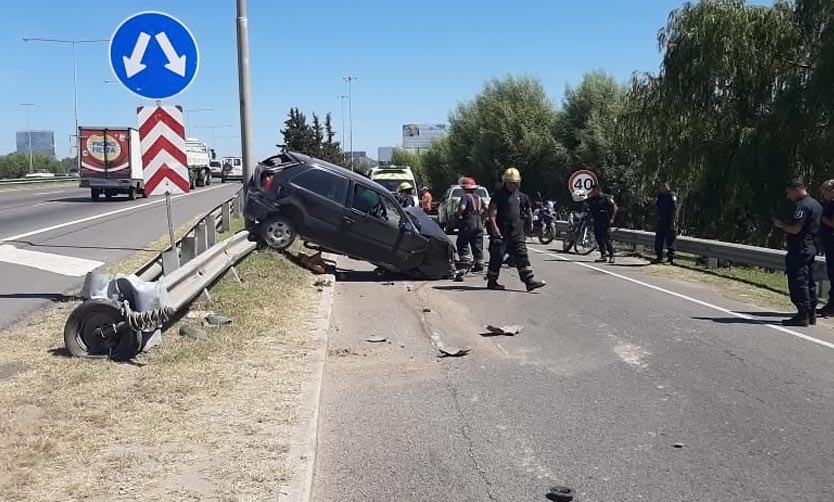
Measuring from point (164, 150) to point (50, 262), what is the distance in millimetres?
5422

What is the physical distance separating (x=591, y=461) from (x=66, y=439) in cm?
318

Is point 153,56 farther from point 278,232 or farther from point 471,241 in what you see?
point 471,241

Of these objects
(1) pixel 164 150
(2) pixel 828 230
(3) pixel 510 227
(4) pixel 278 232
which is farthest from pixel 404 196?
(1) pixel 164 150

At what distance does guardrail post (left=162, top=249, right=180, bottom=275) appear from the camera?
30.8ft

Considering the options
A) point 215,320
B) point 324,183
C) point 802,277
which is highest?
point 324,183

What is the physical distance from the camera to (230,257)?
11.6 metres

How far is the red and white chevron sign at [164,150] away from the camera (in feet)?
32.5

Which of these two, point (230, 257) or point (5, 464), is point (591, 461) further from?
point (230, 257)

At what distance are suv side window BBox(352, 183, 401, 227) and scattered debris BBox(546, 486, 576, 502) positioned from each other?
962 centimetres

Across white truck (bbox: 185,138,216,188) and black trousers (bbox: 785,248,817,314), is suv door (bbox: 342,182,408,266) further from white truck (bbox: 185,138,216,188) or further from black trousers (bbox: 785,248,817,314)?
white truck (bbox: 185,138,216,188)

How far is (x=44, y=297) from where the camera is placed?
10.7 m

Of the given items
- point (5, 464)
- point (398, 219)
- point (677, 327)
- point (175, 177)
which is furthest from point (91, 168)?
point (5, 464)

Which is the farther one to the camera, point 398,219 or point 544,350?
point 398,219

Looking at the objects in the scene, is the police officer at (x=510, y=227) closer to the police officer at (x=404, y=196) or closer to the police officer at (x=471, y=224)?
the police officer at (x=471, y=224)
